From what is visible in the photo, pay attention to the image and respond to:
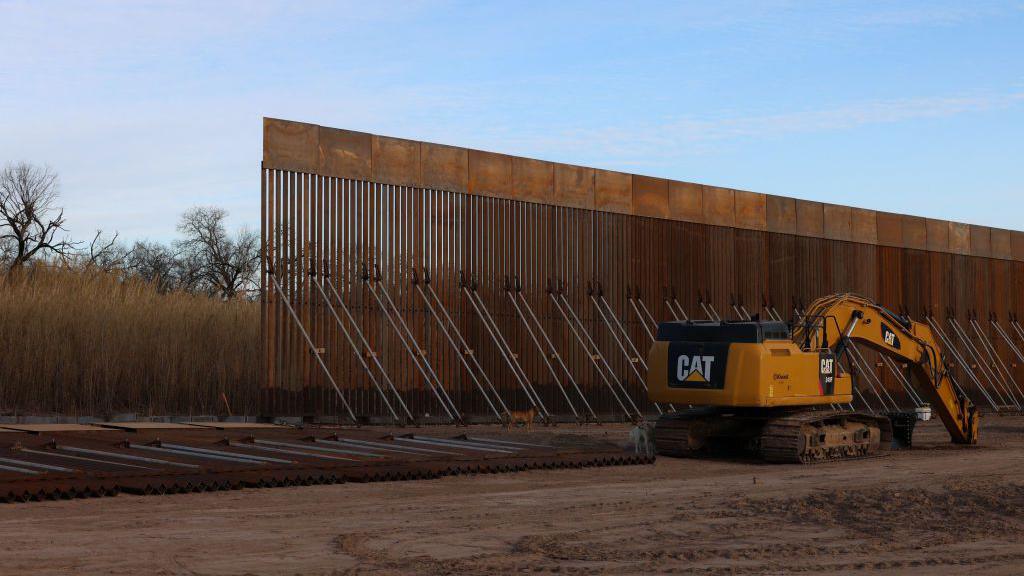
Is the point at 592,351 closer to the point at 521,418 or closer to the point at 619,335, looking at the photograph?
the point at 619,335

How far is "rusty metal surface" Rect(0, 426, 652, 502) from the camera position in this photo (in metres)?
11.6

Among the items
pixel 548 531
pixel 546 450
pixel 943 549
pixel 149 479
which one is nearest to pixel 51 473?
pixel 149 479

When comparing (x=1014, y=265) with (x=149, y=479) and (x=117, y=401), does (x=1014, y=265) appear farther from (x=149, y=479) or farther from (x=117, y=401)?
(x=149, y=479)

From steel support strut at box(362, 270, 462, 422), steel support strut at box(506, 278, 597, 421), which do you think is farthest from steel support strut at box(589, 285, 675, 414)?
steel support strut at box(362, 270, 462, 422)

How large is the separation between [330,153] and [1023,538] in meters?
16.1

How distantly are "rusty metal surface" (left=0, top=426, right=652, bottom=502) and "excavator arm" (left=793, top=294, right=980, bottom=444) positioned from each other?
388cm

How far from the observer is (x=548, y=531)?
9.84m

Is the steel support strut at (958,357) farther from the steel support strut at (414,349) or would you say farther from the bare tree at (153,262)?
the bare tree at (153,262)

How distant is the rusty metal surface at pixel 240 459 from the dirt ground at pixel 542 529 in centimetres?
27

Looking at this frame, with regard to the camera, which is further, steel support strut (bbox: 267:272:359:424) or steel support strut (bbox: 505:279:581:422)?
steel support strut (bbox: 505:279:581:422)

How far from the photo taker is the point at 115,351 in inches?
890

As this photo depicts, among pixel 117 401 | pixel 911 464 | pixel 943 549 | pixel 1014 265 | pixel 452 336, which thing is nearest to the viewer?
pixel 943 549

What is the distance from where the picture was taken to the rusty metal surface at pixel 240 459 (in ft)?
38.2

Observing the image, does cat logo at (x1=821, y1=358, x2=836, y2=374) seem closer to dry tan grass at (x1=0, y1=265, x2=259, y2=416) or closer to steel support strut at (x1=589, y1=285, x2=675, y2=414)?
steel support strut at (x1=589, y1=285, x2=675, y2=414)
